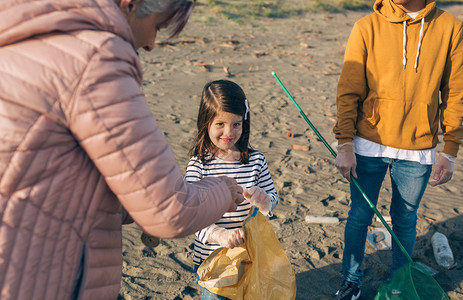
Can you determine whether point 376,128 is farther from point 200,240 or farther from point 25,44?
point 25,44

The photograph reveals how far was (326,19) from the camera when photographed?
53.1 ft

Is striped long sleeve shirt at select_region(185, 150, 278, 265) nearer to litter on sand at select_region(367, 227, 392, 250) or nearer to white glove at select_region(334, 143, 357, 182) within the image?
white glove at select_region(334, 143, 357, 182)

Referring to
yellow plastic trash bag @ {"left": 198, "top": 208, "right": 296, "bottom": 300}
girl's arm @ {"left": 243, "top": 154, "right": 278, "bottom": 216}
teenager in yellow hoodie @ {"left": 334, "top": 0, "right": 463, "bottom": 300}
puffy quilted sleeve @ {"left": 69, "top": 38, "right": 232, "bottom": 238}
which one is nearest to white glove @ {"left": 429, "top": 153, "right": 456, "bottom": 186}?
teenager in yellow hoodie @ {"left": 334, "top": 0, "right": 463, "bottom": 300}

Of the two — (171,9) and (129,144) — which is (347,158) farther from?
(129,144)

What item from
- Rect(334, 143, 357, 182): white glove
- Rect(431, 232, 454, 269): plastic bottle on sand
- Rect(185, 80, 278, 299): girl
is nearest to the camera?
Rect(185, 80, 278, 299): girl

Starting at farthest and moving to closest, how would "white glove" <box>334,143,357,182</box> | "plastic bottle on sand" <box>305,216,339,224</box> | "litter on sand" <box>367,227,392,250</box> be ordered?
"plastic bottle on sand" <box>305,216,339,224</box> → "litter on sand" <box>367,227,392,250</box> → "white glove" <box>334,143,357,182</box>

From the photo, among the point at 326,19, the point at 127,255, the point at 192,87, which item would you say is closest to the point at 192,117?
the point at 192,87

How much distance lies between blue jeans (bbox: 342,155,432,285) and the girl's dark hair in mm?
874

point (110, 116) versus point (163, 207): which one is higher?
point (110, 116)

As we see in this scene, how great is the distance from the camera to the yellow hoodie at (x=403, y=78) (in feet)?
8.88

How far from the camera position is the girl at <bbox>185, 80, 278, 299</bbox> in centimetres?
262

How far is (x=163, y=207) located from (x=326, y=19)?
52.7 feet

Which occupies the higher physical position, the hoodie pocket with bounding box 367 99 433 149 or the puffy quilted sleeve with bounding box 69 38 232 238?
the puffy quilted sleeve with bounding box 69 38 232 238

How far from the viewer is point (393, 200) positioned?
10.3 feet
